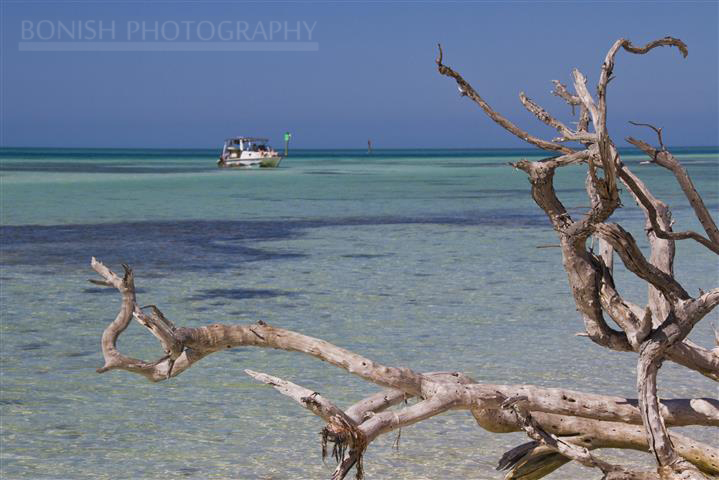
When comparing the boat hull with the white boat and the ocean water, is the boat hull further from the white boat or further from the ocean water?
the ocean water

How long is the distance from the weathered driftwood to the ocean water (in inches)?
58.8

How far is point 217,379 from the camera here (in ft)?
28.4

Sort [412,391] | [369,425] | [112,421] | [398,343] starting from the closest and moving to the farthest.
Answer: [369,425] → [412,391] → [112,421] → [398,343]

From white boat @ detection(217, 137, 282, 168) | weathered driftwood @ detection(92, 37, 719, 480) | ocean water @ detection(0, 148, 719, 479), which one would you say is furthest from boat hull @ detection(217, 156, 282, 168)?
weathered driftwood @ detection(92, 37, 719, 480)

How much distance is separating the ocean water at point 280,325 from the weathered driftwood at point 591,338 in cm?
149

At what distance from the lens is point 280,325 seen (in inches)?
438

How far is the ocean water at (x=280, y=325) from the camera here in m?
6.68

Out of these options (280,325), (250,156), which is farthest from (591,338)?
(250,156)

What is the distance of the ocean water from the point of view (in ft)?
21.9

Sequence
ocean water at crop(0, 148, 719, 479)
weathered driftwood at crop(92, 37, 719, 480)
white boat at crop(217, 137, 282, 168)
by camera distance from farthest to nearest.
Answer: white boat at crop(217, 137, 282, 168) < ocean water at crop(0, 148, 719, 479) < weathered driftwood at crop(92, 37, 719, 480)

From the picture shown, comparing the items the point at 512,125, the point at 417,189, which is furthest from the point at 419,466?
the point at 417,189

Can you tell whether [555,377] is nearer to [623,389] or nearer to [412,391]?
[623,389]

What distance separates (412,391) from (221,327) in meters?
0.95

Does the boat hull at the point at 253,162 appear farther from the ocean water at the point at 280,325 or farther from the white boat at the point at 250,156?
the ocean water at the point at 280,325
